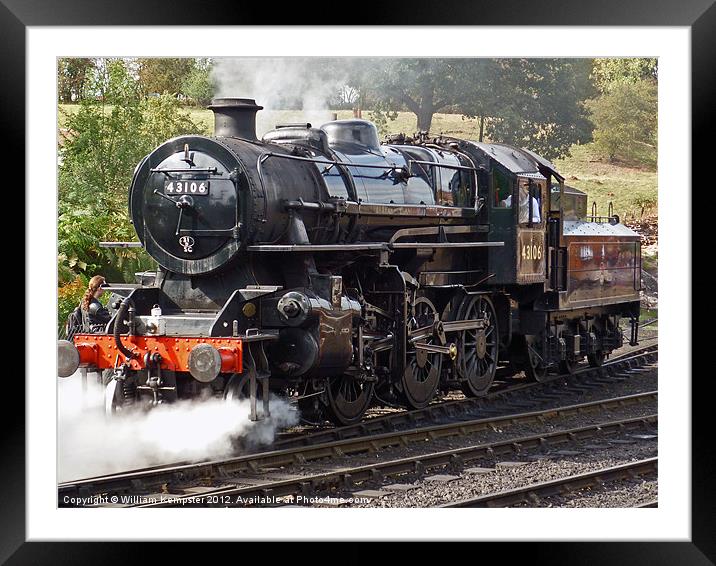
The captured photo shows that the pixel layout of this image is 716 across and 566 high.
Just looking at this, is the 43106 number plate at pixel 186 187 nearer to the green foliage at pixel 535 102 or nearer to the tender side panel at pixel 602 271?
the green foliage at pixel 535 102

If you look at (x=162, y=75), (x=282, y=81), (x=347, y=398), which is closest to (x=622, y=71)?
(x=282, y=81)

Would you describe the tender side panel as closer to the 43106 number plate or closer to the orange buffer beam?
the 43106 number plate

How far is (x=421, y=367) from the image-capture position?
1290cm

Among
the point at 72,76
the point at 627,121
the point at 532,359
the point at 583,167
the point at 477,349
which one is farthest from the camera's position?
the point at 583,167

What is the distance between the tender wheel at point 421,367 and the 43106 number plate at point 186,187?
3270 millimetres

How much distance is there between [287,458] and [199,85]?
4.65 metres

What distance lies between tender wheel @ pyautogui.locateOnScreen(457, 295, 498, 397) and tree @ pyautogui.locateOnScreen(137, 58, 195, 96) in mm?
4475

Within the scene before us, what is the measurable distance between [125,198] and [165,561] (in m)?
8.26

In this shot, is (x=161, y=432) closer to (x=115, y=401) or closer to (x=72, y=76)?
(x=115, y=401)

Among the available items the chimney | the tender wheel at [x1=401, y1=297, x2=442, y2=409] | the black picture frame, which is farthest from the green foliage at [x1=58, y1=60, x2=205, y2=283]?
the tender wheel at [x1=401, y1=297, x2=442, y2=409]
